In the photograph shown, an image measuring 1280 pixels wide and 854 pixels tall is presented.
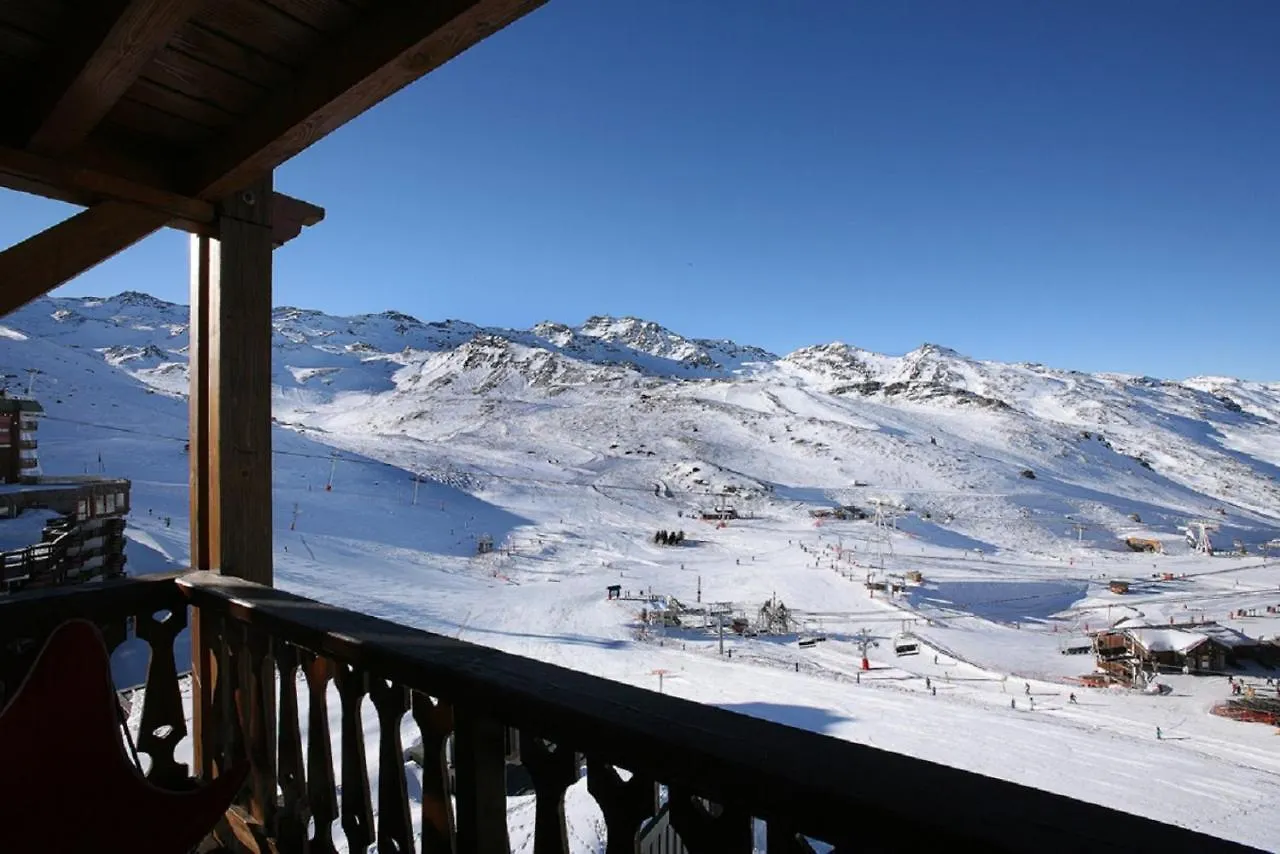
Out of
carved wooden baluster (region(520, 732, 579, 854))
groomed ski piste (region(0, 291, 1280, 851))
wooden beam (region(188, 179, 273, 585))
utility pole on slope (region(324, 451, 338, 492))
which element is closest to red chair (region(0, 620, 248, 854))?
wooden beam (region(188, 179, 273, 585))

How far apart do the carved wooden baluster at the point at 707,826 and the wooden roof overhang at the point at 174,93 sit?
61.3 inches

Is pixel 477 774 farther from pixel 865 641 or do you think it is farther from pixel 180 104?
pixel 865 641

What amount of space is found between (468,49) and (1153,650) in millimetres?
27065

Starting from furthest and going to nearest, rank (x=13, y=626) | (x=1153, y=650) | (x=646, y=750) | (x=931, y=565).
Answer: (x=931, y=565), (x=1153, y=650), (x=13, y=626), (x=646, y=750)

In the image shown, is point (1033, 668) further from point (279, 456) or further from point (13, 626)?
point (279, 456)

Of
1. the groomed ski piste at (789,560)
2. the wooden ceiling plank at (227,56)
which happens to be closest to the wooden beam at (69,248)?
the wooden ceiling plank at (227,56)

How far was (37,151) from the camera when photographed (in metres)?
2.21

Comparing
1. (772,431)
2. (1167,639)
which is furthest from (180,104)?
(772,431)

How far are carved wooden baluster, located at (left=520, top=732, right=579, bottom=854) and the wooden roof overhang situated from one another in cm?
152

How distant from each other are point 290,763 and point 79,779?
1.83ft

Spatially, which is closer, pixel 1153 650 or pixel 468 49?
pixel 468 49

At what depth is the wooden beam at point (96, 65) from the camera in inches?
58.5

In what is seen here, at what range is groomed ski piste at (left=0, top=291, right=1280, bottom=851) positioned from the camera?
530 inches

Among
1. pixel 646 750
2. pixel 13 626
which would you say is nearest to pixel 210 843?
pixel 13 626
